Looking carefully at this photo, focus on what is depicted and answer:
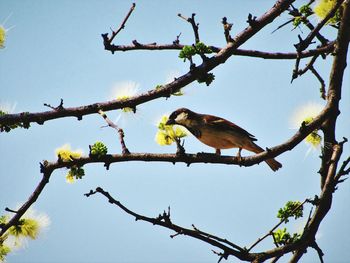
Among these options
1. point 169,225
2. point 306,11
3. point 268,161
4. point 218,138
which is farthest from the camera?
point 268,161

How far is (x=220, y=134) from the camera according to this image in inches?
233

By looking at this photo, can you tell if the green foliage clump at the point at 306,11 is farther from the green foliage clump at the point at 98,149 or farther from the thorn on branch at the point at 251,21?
the green foliage clump at the point at 98,149

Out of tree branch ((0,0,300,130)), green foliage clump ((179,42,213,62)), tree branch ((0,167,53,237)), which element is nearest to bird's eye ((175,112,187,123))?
green foliage clump ((179,42,213,62))

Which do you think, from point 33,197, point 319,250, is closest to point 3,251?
point 33,197

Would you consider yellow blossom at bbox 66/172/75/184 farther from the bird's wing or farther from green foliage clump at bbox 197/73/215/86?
the bird's wing

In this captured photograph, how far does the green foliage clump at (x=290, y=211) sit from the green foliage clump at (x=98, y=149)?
1.68 m

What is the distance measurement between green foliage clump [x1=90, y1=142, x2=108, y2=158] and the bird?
97.0 inches

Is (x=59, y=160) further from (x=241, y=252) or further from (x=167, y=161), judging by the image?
(x=241, y=252)

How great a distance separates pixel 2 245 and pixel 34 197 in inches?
26.9

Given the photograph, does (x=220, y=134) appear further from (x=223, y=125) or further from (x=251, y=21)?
(x=251, y=21)

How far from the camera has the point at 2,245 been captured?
3496 mm

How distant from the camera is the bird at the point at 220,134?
5891 mm

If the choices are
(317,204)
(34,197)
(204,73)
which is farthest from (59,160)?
(317,204)

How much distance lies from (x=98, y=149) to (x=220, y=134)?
2909 mm
